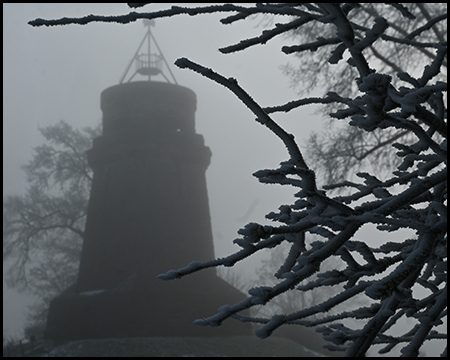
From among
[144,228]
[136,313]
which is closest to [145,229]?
[144,228]

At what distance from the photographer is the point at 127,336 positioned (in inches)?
637

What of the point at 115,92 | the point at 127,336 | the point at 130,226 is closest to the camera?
the point at 127,336

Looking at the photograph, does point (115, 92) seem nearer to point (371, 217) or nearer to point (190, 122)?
point (190, 122)

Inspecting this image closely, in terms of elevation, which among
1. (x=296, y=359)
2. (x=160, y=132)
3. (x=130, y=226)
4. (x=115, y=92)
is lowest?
(x=296, y=359)

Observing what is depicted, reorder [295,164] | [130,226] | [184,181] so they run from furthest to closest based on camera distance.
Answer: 1. [184,181]
2. [130,226]
3. [295,164]

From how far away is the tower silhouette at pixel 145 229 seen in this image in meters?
16.7

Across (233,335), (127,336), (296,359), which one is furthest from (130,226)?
(296,359)

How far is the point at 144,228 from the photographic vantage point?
18.1 m

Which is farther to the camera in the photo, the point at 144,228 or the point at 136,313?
the point at 144,228

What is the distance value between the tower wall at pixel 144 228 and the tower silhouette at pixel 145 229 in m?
0.03

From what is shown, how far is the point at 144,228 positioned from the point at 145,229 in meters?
0.05

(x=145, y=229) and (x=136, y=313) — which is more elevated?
(x=145, y=229)

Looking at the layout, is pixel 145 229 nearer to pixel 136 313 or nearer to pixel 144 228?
pixel 144 228

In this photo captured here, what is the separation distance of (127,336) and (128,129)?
7.53 metres
